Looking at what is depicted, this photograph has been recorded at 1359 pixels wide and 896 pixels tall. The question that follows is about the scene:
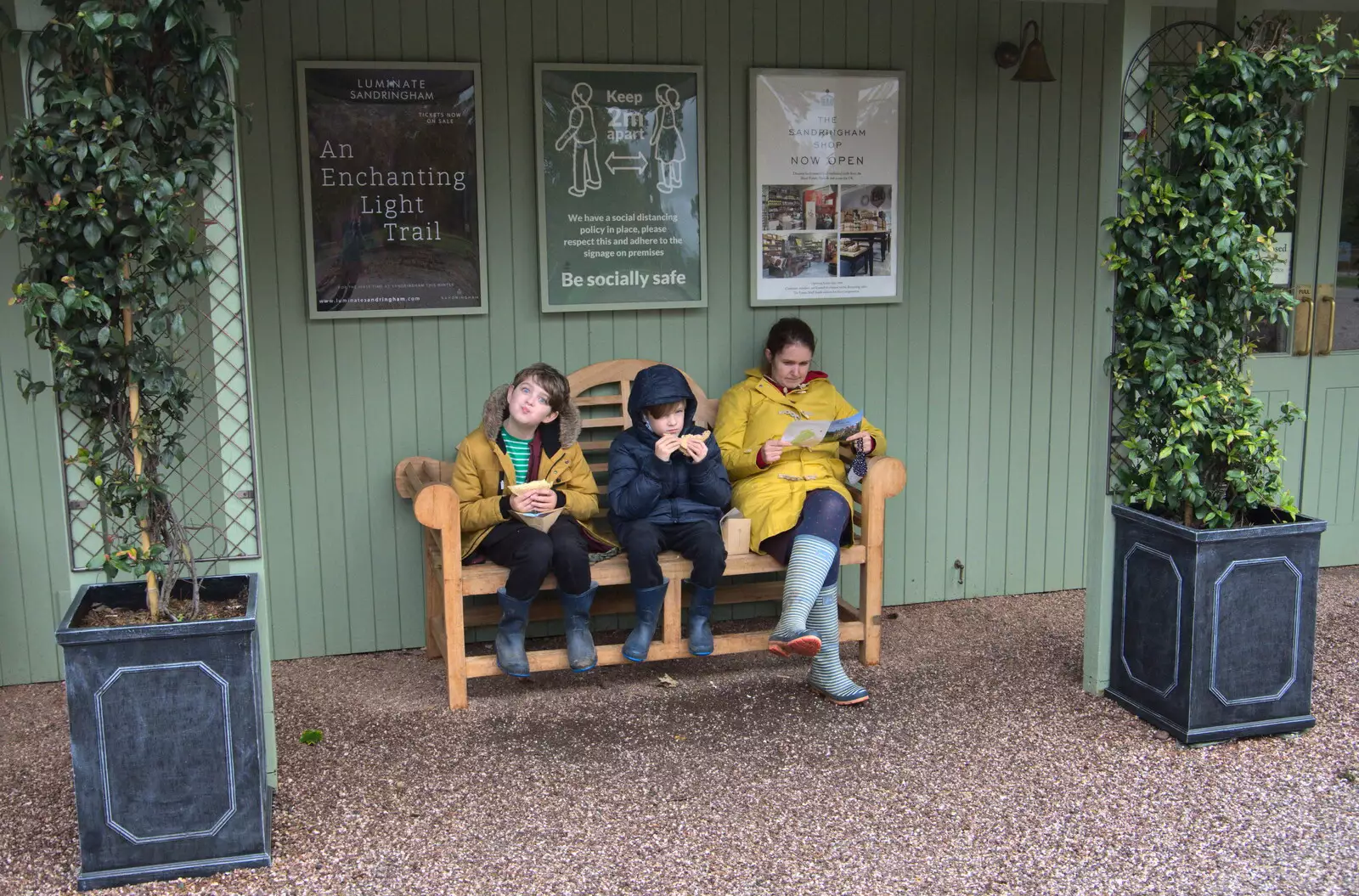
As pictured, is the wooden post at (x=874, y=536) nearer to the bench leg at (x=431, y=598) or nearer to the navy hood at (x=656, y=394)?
the navy hood at (x=656, y=394)

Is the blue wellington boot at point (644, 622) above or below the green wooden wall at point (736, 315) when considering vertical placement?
below

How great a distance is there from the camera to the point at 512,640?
3.96 m

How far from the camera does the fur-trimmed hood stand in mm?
4012

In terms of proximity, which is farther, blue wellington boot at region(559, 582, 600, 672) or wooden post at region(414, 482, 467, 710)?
blue wellington boot at region(559, 582, 600, 672)

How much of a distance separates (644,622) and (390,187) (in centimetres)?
180

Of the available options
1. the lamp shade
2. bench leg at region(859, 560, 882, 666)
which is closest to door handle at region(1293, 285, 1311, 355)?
the lamp shade

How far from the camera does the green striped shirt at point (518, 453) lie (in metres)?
4.03

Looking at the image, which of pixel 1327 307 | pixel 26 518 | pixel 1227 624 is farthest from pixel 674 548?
pixel 1327 307

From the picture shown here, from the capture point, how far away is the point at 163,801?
2.91 meters

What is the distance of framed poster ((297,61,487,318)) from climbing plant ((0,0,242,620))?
1110 millimetres

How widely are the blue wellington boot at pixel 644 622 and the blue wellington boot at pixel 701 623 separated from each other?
0.49 ft

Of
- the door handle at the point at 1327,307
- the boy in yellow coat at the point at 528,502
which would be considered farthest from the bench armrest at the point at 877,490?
the door handle at the point at 1327,307

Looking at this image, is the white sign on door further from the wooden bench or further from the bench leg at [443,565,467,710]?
the bench leg at [443,565,467,710]

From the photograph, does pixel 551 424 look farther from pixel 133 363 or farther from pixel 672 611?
pixel 133 363
